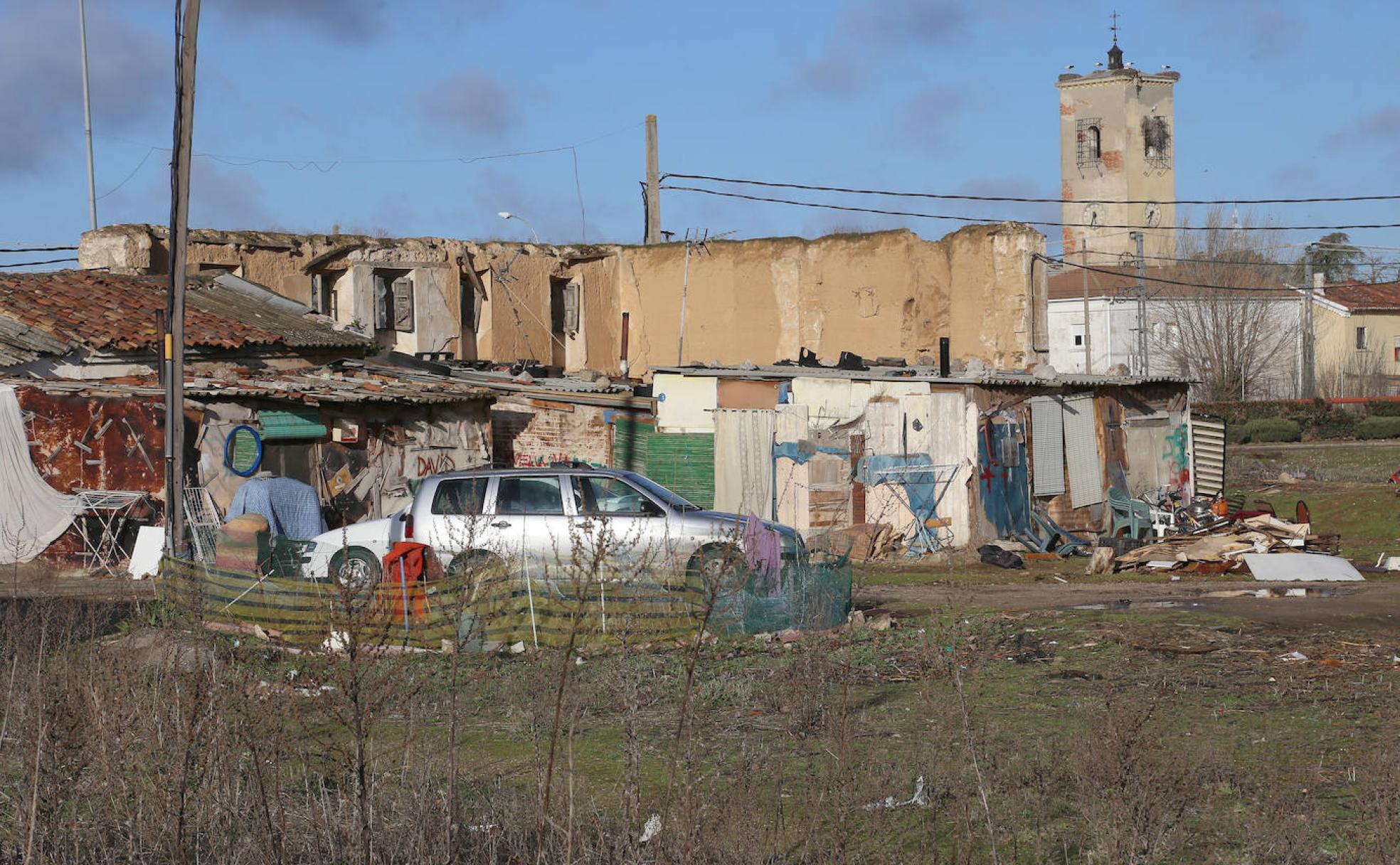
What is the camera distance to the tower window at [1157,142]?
220ft

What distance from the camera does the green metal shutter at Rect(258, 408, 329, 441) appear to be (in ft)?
64.3

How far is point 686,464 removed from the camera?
76.8 ft

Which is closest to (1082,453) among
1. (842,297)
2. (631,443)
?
(631,443)

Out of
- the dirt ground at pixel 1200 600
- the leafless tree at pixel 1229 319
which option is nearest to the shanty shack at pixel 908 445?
the dirt ground at pixel 1200 600

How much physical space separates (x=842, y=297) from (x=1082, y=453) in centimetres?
885

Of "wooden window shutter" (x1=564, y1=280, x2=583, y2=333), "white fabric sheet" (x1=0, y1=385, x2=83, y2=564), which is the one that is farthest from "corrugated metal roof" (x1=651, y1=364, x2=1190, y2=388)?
"wooden window shutter" (x1=564, y1=280, x2=583, y2=333)

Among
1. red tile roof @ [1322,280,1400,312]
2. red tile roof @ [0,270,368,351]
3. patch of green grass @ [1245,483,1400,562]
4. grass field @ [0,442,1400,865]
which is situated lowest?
grass field @ [0,442,1400,865]

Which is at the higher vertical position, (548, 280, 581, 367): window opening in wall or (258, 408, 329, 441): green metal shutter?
(548, 280, 581, 367): window opening in wall

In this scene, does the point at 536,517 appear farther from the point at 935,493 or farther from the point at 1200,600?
the point at 935,493

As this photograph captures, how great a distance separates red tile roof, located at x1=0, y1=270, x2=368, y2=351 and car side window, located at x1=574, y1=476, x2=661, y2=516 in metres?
8.10

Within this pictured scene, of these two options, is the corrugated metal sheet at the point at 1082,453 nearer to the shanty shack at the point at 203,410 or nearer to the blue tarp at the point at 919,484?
the blue tarp at the point at 919,484

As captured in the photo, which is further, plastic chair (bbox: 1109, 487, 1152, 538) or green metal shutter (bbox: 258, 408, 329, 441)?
plastic chair (bbox: 1109, 487, 1152, 538)

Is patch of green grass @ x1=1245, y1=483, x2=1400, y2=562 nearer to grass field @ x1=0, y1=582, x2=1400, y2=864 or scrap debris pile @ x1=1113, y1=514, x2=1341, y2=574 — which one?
scrap debris pile @ x1=1113, y1=514, x2=1341, y2=574

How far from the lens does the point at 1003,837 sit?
6.14 m
